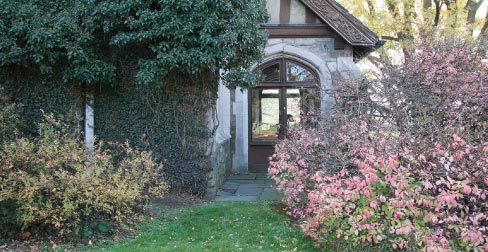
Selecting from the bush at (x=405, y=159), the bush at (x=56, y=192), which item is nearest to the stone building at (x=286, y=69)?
the bush at (x=405, y=159)

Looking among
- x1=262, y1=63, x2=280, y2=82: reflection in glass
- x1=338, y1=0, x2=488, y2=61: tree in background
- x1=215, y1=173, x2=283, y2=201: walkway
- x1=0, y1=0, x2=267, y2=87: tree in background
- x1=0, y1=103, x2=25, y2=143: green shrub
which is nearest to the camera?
x1=0, y1=103, x2=25, y2=143: green shrub

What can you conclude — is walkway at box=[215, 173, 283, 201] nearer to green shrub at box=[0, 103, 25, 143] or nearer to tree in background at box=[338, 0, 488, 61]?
green shrub at box=[0, 103, 25, 143]

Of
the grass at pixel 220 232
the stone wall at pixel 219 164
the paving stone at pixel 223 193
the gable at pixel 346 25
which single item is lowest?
the grass at pixel 220 232

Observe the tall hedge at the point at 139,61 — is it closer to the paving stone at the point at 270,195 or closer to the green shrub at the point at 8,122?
the green shrub at the point at 8,122

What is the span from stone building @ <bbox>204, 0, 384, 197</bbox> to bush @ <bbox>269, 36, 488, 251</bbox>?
3.68 m

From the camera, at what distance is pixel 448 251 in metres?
4.41

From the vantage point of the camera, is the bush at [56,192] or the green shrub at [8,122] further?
the green shrub at [8,122]

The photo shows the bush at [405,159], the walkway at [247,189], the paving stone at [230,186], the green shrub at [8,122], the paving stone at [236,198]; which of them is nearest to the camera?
the bush at [405,159]

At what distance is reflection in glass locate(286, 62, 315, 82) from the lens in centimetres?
1169

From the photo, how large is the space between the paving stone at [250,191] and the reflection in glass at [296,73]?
10.8 feet

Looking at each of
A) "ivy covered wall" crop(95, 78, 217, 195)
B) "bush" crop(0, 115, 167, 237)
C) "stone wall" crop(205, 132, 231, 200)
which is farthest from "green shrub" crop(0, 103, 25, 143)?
"stone wall" crop(205, 132, 231, 200)

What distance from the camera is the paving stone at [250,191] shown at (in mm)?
8992

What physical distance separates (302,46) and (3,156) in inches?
297

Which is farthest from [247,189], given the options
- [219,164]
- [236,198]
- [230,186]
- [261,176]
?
[261,176]
